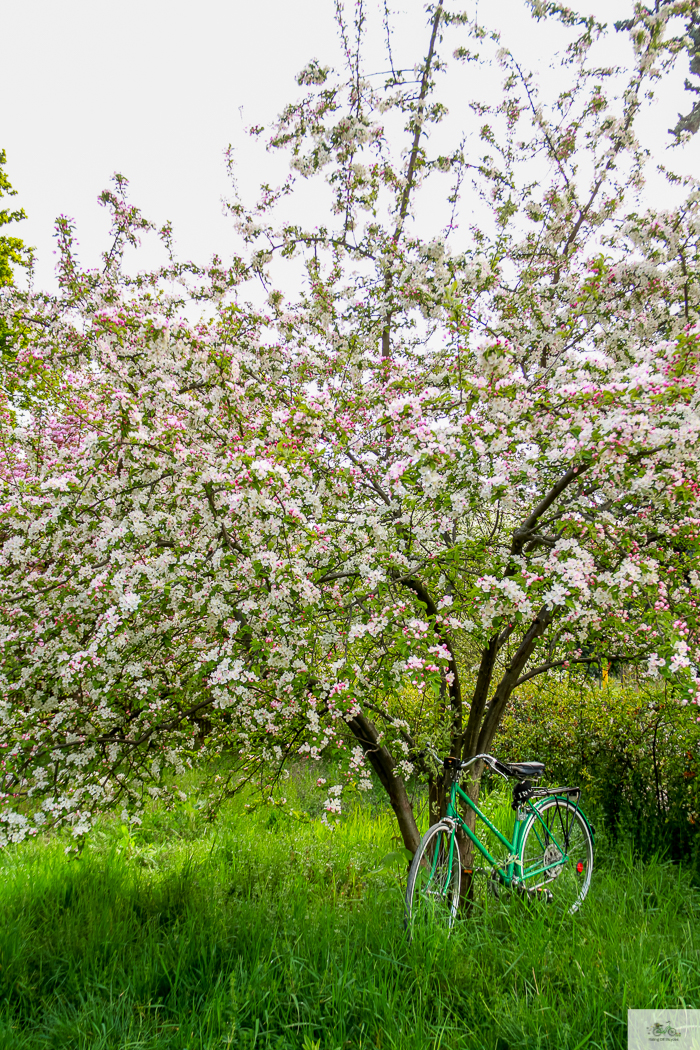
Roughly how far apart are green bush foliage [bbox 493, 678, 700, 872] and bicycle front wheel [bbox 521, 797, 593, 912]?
943 mm

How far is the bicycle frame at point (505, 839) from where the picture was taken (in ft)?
11.3

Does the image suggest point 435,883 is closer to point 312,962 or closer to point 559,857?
point 312,962

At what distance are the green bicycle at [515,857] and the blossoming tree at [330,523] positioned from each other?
479mm

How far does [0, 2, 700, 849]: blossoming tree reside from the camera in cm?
307

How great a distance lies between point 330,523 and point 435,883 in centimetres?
201

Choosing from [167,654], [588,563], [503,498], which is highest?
[503,498]

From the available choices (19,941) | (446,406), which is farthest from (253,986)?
(446,406)

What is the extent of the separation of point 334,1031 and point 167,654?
83.1 inches

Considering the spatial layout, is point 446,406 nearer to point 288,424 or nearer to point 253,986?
point 288,424

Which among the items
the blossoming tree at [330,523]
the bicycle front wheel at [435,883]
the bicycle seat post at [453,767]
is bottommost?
the bicycle front wheel at [435,883]

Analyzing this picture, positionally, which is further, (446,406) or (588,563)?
(446,406)

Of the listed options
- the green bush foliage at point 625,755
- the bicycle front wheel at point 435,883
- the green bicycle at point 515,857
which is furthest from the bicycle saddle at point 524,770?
the green bush foliage at point 625,755

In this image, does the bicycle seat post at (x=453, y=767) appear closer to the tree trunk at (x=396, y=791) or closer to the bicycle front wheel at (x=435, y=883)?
the bicycle front wheel at (x=435, y=883)

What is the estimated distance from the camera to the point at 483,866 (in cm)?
399
